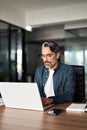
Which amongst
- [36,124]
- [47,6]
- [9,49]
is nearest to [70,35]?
[47,6]

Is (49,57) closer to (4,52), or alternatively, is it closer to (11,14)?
(4,52)

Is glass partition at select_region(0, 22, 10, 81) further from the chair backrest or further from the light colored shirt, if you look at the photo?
the light colored shirt

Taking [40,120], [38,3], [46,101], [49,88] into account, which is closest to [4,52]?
[38,3]

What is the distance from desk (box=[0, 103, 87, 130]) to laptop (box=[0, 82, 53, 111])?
6cm

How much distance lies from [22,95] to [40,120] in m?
0.32

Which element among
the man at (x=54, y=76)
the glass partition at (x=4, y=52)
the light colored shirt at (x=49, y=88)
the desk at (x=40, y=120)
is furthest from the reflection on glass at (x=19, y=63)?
the desk at (x=40, y=120)

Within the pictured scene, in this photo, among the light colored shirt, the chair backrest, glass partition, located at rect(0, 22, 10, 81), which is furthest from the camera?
glass partition, located at rect(0, 22, 10, 81)

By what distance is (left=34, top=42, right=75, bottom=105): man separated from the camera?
206cm

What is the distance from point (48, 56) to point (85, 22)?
3.71 meters

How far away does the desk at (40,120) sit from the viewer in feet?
3.81

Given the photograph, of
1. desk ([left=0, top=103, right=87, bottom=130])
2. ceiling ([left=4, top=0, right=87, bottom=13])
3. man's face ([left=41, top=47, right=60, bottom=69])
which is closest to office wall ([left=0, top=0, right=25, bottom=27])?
ceiling ([left=4, top=0, right=87, bottom=13])

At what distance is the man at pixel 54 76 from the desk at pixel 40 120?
0.54 meters

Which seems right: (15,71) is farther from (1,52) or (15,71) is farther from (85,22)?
(85,22)

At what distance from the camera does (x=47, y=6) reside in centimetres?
499
